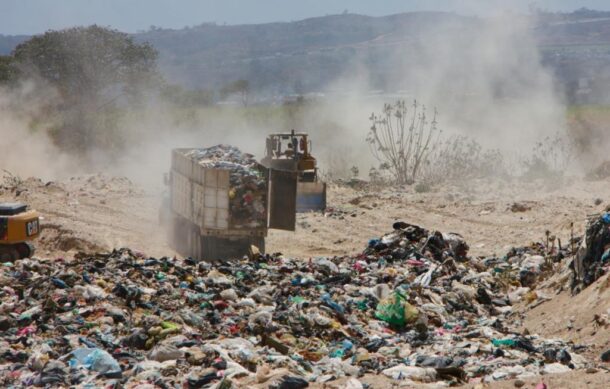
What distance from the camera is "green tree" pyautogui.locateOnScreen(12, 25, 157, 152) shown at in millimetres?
40781

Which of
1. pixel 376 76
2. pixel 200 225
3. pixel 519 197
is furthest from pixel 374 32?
pixel 200 225

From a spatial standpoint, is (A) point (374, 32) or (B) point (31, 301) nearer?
(B) point (31, 301)

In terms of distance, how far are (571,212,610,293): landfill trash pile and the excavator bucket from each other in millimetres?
10886

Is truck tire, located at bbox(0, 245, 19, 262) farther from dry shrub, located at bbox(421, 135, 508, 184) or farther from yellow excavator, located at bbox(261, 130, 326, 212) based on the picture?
dry shrub, located at bbox(421, 135, 508, 184)

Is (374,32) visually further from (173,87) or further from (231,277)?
(231,277)

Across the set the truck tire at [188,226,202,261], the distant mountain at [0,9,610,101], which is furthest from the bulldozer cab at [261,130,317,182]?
→ the distant mountain at [0,9,610,101]

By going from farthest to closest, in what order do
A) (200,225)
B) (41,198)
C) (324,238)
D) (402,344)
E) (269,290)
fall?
(41,198), (324,238), (200,225), (269,290), (402,344)

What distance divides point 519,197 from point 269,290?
46.6 feet

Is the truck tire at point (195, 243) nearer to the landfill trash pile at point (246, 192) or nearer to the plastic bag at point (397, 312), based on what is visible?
the landfill trash pile at point (246, 192)

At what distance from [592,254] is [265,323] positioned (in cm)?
399

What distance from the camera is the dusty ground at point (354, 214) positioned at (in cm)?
1869

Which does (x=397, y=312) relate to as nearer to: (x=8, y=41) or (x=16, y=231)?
(x=16, y=231)

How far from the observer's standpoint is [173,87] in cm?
5247

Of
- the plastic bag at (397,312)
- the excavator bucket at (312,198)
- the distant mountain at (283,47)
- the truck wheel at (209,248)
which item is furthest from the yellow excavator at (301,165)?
the distant mountain at (283,47)
